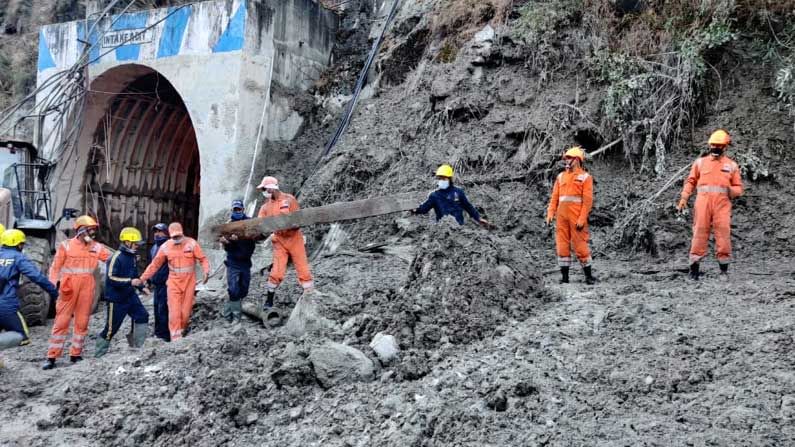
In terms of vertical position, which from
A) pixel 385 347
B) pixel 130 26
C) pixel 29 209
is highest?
pixel 130 26

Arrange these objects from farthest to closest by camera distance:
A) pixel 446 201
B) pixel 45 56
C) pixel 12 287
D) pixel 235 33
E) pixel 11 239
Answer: pixel 45 56, pixel 235 33, pixel 446 201, pixel 11 239, pixel 12 287

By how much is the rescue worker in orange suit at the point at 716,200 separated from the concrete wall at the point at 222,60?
727 cm

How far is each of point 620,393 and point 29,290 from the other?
773 centimetres

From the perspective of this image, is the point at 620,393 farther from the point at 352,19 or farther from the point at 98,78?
the point at 98,78

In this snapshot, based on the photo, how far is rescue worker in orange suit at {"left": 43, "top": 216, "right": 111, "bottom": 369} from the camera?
654 cm

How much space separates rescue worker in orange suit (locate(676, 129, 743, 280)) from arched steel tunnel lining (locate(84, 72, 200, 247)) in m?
10.3

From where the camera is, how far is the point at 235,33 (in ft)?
34.6

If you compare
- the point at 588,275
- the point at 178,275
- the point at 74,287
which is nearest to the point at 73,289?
the point at 74,287

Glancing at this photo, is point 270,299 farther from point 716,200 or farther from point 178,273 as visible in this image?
point 716,200

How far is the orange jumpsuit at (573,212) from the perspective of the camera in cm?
605

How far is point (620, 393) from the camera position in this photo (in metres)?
3.62

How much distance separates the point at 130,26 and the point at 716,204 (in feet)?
34.2

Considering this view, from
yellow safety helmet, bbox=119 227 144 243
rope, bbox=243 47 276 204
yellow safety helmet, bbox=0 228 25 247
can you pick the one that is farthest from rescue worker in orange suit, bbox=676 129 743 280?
rope, bbox=243 47 276 204

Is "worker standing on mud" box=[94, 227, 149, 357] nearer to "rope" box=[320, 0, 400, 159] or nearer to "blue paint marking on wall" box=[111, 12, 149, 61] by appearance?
"rope" box=[320, 0, 400, 159]
